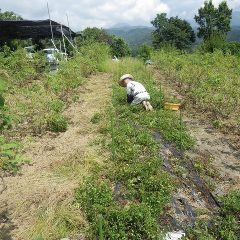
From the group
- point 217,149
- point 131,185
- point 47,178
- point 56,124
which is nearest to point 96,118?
point 56,124

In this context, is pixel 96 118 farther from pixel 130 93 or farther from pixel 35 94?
pixel 35 94

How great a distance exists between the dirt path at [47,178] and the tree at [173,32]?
4723cm

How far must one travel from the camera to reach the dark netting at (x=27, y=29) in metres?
16.2

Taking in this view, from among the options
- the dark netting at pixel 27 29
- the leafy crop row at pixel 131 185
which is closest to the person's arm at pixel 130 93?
the leafy crop row at pixel 131 185

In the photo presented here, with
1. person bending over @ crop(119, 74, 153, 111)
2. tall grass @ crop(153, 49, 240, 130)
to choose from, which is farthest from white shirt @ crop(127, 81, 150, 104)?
tall grass @ crop(153, 49, 240, 130)

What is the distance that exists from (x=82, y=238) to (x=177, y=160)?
6.93 ft

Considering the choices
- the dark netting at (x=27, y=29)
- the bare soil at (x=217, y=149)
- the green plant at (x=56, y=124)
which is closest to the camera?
the bare soil at (x=217, y=149)

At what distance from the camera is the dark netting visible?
16.2m

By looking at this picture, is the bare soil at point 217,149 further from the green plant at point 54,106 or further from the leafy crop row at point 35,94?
the green plant at point 54,106

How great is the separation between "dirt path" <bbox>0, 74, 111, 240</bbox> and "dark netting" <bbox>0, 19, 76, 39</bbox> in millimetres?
10488

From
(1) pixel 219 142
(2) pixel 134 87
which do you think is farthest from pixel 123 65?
(1) pixel 219 142

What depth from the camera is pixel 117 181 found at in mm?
4512

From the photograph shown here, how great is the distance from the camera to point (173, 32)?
176ft

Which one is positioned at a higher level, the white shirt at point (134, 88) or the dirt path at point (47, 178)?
the white shirt at point (134, 88)
